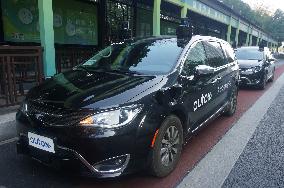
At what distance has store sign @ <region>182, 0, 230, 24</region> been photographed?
16.6 metres

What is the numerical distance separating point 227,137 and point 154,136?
2.43m

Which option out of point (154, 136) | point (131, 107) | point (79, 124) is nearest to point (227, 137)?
point (154, 136)

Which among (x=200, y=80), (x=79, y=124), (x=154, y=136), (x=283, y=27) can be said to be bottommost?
(x=154, y=136)

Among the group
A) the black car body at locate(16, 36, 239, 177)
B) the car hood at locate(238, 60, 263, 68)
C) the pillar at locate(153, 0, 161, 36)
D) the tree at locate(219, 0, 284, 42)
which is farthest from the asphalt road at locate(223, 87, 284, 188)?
the tree at locate(219, 0, 284, 42)

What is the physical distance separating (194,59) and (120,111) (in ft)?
5.97

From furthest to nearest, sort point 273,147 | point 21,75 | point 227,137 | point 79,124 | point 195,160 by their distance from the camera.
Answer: point 21,75 → point 227,137 → point 273,147 → point 195,160 → point 79,124

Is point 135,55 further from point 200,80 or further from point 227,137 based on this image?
point 227,137

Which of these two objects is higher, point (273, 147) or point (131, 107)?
point (131, 107)

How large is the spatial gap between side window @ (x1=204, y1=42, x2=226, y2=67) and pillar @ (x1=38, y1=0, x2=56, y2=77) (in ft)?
Answer: 12.4

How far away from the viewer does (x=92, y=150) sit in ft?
9.78

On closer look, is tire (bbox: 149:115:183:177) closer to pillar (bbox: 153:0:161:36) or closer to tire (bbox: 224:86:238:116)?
tire (bbox: 224:86:238:116)

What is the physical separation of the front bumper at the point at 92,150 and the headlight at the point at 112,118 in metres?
0.06

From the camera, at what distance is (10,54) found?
18.6ft

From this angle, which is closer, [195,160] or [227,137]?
[195,160]
